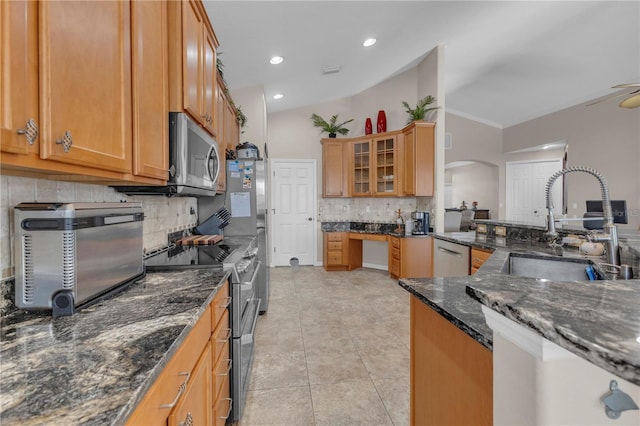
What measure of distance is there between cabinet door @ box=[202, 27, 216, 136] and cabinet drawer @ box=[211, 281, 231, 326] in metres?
1.06

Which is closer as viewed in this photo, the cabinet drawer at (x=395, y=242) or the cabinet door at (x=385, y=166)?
the cabinet drawer at (x=395, y=242)

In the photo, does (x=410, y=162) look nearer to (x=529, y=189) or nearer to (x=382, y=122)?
(x=382, y=122)

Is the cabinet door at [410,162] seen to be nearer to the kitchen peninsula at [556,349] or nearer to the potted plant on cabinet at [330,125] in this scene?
the potted plant on cabinet at [330,125]

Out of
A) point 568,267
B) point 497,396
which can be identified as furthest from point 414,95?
point 497,396

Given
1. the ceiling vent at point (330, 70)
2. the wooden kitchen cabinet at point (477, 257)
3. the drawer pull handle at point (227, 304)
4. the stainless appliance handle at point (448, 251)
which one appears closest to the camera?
the drawer pull handle at point (227, 304)

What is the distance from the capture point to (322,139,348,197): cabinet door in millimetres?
5480

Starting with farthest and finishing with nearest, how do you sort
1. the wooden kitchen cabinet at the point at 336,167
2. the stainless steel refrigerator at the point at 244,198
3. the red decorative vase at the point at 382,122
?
the wooden kitchen cabinet at the point at 336,167, the red decorative vase at the point at 382,122, the stainless steel refrigerator at the point at 244,198

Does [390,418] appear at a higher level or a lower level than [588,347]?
lower

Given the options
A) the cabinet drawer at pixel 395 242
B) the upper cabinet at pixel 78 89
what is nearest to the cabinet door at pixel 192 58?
the upper cabinet at pixel 78 89

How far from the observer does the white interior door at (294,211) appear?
18.9 ft

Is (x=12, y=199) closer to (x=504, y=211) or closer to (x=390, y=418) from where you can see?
(x=390, y=418)

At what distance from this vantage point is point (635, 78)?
15.7ft

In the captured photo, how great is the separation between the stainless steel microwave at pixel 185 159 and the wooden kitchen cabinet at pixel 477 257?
7.31 ft

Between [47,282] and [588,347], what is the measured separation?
1355mm
